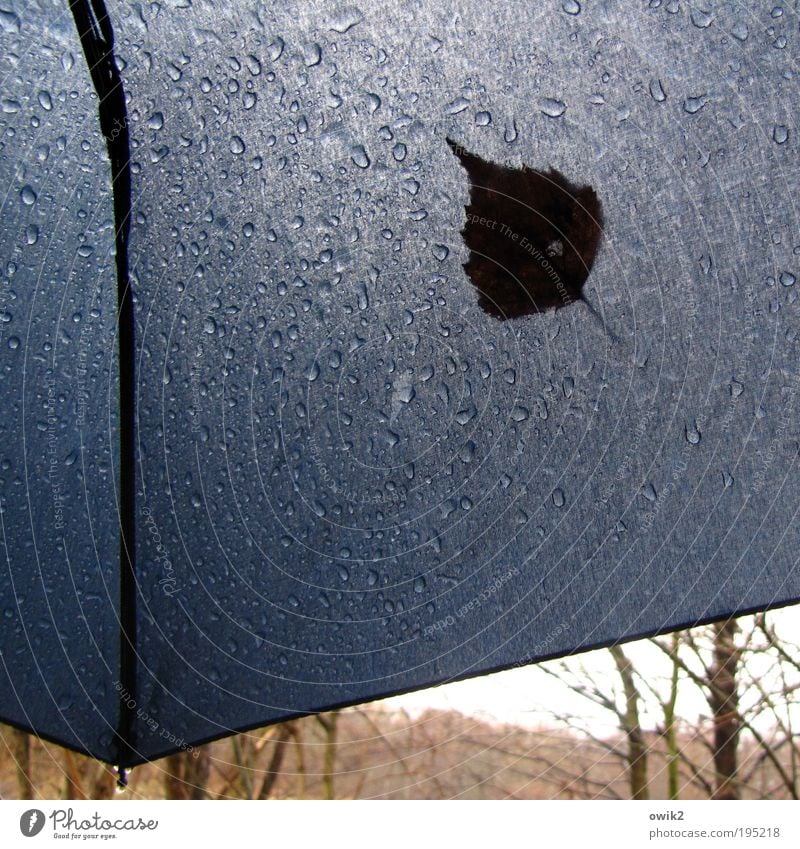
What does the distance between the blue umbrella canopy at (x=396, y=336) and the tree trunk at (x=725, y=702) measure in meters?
0.90

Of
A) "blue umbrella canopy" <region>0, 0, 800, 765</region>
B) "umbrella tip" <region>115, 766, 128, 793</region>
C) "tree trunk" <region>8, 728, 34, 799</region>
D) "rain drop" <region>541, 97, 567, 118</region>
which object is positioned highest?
"rain drop" <region>541, 97, 567, 118</region>

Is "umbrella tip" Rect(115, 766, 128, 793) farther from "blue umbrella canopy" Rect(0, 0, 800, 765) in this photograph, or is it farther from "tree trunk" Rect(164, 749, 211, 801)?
"tree trunk" Rect(164, 749, 211, 801)

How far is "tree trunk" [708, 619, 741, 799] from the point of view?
143 centimetres

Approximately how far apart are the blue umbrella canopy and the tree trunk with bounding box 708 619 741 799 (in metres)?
0.90

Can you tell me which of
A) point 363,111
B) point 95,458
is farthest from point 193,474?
point 363,111

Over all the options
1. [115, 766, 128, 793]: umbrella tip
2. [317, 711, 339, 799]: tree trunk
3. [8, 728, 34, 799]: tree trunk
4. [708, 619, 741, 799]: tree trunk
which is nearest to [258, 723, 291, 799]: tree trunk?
[317, 711, 339, 799]: tree trunk

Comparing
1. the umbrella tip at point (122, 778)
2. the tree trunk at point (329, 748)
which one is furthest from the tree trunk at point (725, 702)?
the umbrella tip at point (122, 778)

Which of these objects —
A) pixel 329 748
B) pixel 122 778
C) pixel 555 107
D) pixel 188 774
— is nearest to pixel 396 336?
pixel 555 107

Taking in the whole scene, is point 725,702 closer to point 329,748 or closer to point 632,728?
point 632,728

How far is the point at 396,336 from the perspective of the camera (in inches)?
27.1

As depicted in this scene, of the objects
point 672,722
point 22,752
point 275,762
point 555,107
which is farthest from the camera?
point 275,762

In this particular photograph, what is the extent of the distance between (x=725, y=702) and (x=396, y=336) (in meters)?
1.08

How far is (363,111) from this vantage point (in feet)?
2.22

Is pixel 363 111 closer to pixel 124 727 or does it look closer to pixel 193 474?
pixel 193 474
